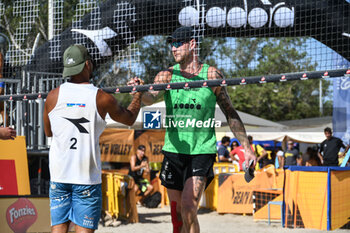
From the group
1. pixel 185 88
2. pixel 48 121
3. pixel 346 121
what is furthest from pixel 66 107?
pixel 346 121

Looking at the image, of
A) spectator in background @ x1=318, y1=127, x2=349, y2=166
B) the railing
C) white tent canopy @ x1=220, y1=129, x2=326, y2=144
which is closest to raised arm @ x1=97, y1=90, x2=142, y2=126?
the railing

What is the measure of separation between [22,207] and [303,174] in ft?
15.4

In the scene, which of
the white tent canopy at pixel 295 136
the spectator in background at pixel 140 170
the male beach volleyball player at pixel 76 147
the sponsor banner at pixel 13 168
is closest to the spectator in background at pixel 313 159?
the white tent canopy at pixel 295 136

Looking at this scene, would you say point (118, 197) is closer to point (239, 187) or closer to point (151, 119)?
point (239, 187)

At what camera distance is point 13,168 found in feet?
23.3

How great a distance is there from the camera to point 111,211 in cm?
991

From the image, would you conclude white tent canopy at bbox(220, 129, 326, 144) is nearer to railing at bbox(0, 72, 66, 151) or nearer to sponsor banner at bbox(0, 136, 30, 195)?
railing at bbox(0, 72, 66, 151)

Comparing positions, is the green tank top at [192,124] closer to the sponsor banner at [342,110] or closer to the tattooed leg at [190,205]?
the tattooed leg at [190,205]

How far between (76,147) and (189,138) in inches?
54.1

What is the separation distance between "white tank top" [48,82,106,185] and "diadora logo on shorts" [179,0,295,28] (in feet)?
13.9

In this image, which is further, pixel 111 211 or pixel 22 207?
pixel 111 211

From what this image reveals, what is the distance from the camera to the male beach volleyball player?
3.90m

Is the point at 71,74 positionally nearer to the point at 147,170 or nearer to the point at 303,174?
the point at 303,174

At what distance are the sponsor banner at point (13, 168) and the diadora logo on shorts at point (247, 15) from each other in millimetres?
2994
